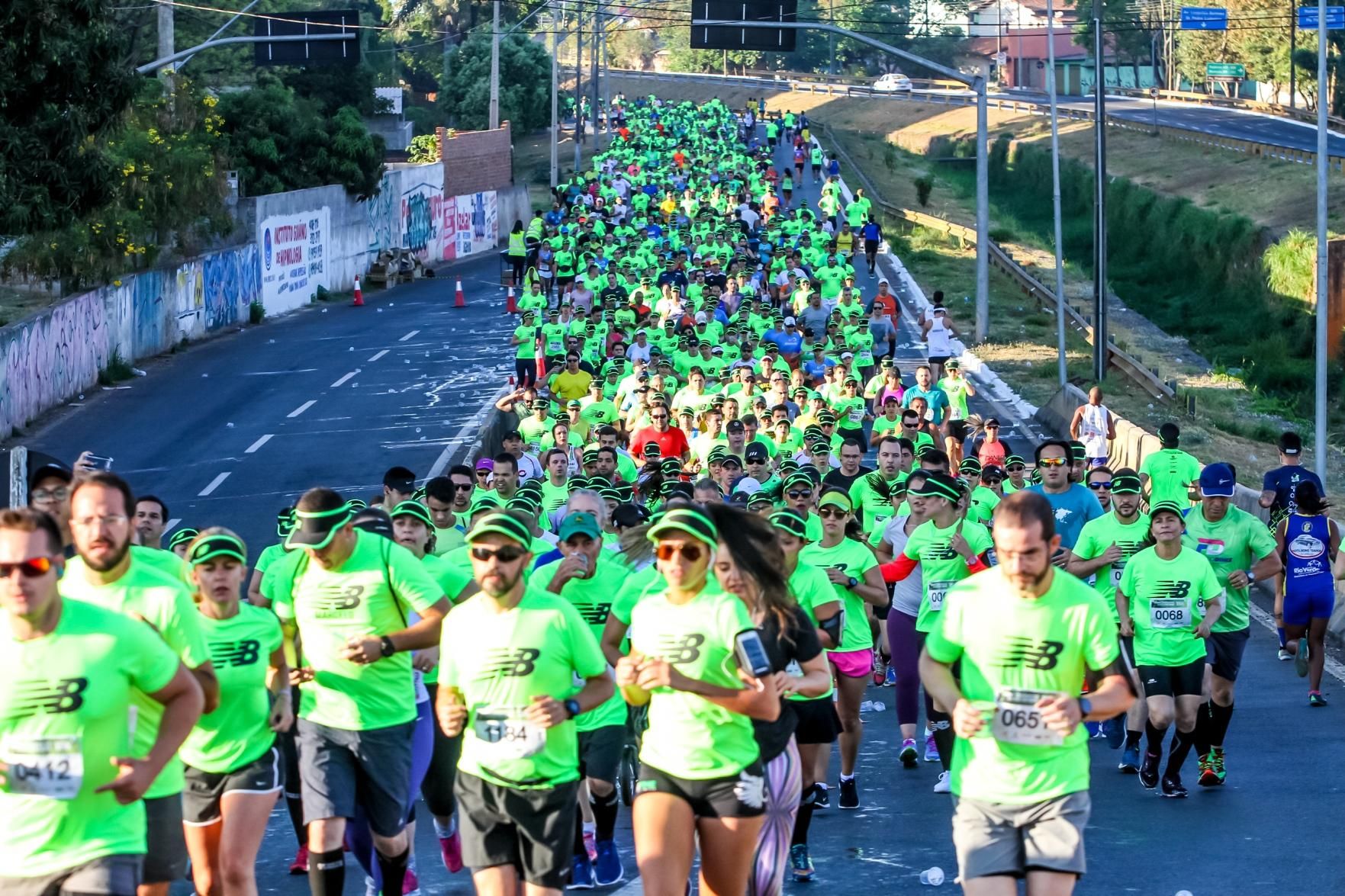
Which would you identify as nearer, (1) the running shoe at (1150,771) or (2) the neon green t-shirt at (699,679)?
(2) the neon green t-shirt at (699,679)

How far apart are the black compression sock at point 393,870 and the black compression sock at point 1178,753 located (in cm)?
490

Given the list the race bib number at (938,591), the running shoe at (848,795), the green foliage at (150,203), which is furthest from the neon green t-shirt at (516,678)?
the green foliage at (150,203)

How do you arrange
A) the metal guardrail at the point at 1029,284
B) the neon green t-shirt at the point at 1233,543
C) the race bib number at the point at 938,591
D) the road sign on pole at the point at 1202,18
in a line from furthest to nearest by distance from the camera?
the road sign on pole at the point at 1202,18
the metal guardrail at the point at 1029,284
the neon green t-shirt at the point at 1233,543
the race bib number at the point at 938,591

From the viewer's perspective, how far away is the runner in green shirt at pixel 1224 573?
40.1 ft

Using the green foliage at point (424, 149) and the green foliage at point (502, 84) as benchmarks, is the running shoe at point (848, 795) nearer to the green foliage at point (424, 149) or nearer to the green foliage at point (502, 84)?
the green foliage at point (424, 149)

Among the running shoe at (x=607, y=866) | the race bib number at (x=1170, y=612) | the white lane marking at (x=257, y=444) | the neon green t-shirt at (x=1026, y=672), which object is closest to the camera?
the neon green t-shirt at (x=1026, y=672)

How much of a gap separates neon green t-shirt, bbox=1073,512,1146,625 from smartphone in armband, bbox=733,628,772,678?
5.59m

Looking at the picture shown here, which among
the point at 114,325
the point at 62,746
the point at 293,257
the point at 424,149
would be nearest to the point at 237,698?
the point at 62,746

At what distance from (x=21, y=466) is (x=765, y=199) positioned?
35.4 m

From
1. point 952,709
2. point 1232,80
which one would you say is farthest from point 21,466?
point 1232,80

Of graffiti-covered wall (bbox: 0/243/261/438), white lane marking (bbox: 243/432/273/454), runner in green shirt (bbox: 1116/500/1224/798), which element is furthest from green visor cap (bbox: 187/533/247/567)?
graffiti-covered wall (bbox: 0/243/261/438)

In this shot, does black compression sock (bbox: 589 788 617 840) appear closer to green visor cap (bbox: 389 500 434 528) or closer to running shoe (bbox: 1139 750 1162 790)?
green visor cap (bbox: 389 500 434 528)

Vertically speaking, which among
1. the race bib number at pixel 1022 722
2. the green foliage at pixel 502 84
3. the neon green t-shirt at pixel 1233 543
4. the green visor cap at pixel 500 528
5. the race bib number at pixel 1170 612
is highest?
the green foliage at pixel 502 84

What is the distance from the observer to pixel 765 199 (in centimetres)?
4950
